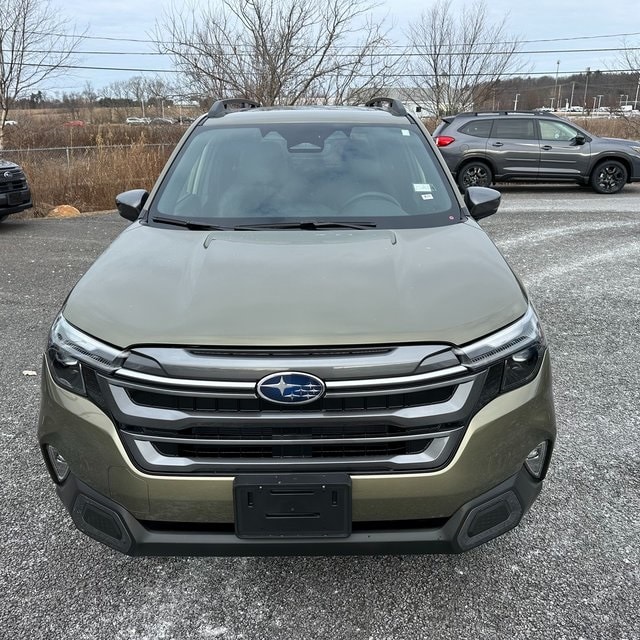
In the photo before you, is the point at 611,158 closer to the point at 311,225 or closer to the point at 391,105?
the point at 391,105

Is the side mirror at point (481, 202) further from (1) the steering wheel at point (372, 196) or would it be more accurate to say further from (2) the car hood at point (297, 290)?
(2) the car hood at point (297, 290)

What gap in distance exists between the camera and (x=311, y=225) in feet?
9.52

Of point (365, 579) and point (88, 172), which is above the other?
point (88, 172)

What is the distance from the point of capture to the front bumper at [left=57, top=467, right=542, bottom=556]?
1.93 metres

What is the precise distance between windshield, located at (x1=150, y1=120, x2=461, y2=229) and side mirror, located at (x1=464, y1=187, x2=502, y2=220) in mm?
290

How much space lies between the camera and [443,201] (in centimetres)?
Result: 318

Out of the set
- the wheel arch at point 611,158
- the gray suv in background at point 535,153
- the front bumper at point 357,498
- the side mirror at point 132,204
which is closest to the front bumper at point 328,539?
the front bumper at point 357,498

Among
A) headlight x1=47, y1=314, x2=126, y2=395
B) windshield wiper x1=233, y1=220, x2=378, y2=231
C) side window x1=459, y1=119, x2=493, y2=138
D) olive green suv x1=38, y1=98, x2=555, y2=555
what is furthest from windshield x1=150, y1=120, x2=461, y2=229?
side window x1=459, y1=119, x2=493, y2=138

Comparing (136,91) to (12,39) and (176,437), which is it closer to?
(12,39)

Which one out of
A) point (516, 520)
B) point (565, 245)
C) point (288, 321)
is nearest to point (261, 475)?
point (288, 321)

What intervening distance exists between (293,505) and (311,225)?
A: 4.74 feet

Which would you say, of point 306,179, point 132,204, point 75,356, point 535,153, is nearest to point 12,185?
point 132,204

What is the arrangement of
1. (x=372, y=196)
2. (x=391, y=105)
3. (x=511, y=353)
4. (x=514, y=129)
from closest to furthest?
1. (x=511, y=353)
2. (x=372, y=196)
3. (x=391, y=105)
4. (x=514, y=129)

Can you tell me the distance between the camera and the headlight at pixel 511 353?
194 centimetres
